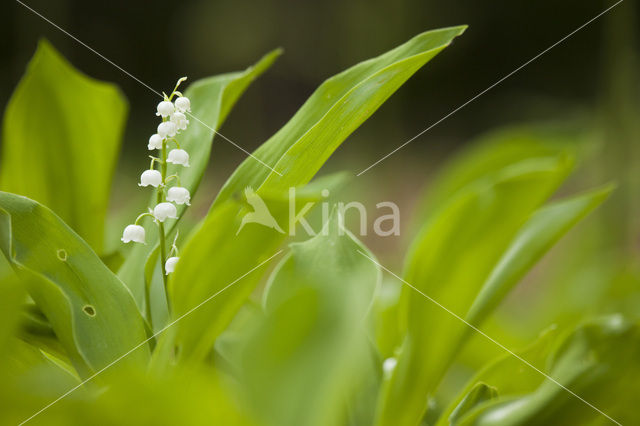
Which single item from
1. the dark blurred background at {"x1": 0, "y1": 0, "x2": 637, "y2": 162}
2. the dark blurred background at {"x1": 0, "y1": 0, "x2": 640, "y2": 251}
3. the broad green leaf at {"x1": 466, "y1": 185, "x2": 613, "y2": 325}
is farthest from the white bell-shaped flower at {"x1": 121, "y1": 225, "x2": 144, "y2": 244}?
the dark blurred background at {"x1": 0, "y1": 0, "x2": 637, "y2": 162}

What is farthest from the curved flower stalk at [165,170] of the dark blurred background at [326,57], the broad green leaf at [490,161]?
the dark blurred background at [326,57]

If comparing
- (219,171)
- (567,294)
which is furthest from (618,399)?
(219,171)

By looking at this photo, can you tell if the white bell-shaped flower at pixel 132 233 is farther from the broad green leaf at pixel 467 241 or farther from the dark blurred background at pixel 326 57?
the dark blurred background at pixel 326 57

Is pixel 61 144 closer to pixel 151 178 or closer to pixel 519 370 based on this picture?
pixel 151 178

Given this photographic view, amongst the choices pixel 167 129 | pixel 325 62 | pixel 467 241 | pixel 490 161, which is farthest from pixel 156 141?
pixel 325 62

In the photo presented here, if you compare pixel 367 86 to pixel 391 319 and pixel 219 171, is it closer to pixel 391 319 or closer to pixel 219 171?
pixel 391 319
